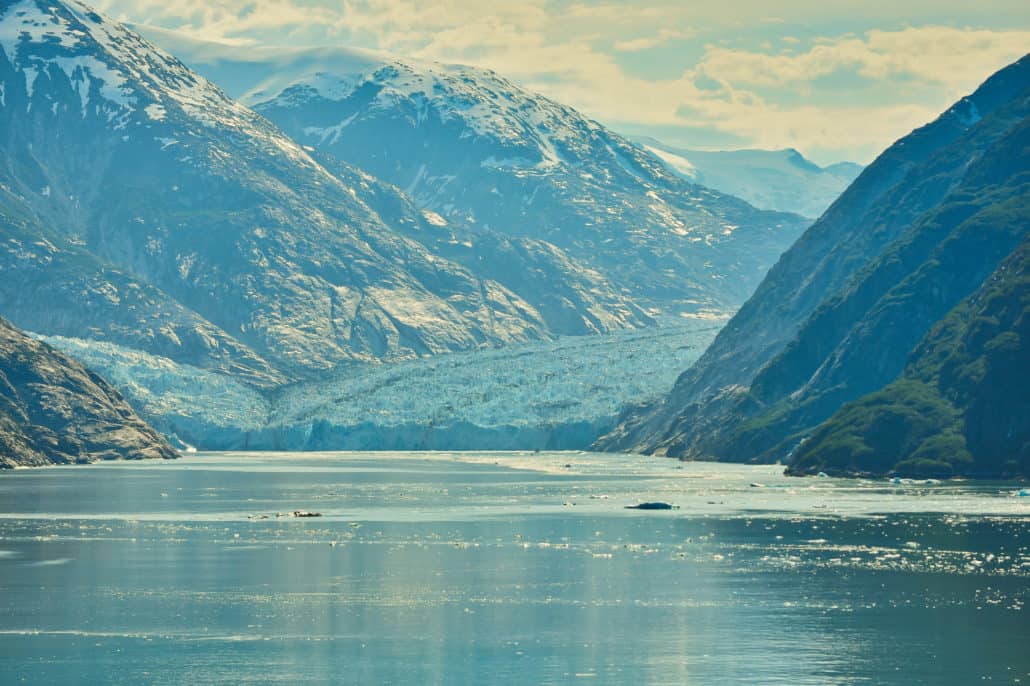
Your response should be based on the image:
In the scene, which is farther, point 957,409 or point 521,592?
point 957,409

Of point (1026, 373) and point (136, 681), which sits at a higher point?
point (1026, 373)

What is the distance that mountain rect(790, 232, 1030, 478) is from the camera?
17112 cm

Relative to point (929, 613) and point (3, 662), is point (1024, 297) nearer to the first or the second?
point (929, 613)

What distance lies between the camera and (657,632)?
71.2 meters

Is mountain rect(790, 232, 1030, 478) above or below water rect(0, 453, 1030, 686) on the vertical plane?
above

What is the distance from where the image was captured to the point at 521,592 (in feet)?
276

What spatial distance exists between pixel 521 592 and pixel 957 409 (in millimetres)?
105408

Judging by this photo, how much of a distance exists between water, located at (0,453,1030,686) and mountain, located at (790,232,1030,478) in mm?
26874

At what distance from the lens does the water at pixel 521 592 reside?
208 ft

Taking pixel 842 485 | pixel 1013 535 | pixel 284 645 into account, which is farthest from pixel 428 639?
pixel 842 485

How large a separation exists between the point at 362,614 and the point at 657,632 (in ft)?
44.6

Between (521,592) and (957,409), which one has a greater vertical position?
(957,409)

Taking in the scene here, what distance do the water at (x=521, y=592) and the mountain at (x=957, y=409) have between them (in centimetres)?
2687

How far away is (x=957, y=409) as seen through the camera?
A: 17900 cm
